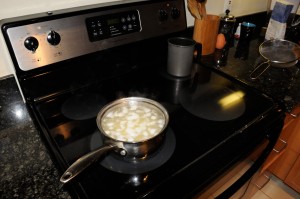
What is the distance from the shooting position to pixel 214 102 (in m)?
0.80

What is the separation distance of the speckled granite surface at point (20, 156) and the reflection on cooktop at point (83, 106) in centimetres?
12

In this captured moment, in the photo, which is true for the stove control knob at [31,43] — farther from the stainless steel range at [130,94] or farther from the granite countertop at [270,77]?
the granite countertop at [270,77]

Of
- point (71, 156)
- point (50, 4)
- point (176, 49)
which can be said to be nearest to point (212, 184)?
point (71, 156)

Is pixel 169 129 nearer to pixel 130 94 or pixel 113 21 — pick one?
pixel 130 94

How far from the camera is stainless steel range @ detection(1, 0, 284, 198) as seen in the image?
1.79 feet

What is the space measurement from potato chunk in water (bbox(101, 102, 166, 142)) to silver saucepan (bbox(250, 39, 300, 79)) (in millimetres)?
527

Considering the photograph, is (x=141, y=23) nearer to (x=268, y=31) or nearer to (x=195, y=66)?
(x=195, y=66)

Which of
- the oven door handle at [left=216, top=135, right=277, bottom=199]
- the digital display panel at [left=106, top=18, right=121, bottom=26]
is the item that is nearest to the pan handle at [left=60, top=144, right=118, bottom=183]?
the oven door handle at [left=216, top=135, right=277, bottom=199]

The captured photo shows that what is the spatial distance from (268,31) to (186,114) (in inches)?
34.6

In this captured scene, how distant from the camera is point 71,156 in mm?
597

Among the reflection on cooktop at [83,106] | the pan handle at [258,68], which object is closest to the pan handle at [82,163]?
the reflection on cooktop at [83,106]

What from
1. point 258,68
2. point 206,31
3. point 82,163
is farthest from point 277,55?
point 82,163

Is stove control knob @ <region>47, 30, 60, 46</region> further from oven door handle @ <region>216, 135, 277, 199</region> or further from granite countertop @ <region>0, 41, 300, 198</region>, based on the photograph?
oven door handle @ <region>216, 135, 277, 199</region>

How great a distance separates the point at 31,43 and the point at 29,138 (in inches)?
10.9
